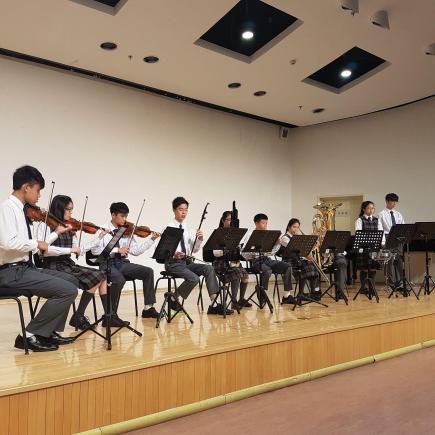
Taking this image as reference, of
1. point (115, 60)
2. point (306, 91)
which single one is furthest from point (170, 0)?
point (306, 91)

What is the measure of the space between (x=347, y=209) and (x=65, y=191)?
568 centimetres

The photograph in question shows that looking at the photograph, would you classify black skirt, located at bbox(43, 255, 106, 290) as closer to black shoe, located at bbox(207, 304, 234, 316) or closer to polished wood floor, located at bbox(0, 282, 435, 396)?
polished wood floor, located at bbox(0, 282, 435, 396)

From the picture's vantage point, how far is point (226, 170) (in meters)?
9.29

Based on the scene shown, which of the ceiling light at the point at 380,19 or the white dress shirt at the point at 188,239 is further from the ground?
the ceiling light at the point at 380,19

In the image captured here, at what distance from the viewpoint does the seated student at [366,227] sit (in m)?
6.40

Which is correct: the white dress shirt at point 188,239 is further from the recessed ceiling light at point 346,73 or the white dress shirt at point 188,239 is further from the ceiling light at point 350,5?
the recessed ceiling light at point 346,73

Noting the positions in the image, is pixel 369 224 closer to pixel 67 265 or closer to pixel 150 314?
pixel 150 314

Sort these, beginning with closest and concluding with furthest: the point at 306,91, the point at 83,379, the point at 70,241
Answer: the point at 83,379 → the point at 70,241 → the point at 306,91

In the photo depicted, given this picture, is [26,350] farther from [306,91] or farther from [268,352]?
[306,91]

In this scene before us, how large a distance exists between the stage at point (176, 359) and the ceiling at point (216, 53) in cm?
343

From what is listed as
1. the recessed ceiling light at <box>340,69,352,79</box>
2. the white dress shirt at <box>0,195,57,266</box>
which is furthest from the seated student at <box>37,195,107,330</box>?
the recessed ceiling light at <box>340,69,352,79</box>

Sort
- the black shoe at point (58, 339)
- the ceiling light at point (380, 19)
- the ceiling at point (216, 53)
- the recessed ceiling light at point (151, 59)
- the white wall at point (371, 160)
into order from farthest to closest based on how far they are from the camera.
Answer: the white wall at point (371, 160) < the recessed ceiling light at point (151, 59) < the ceiling light at point (380, 19) < the ceiling at point (216, 53) < the black shoe at point (58, 339)

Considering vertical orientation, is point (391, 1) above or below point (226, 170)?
above

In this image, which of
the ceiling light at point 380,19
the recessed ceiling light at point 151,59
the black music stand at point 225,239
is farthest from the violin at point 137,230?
the ceiling light at point 380,19
